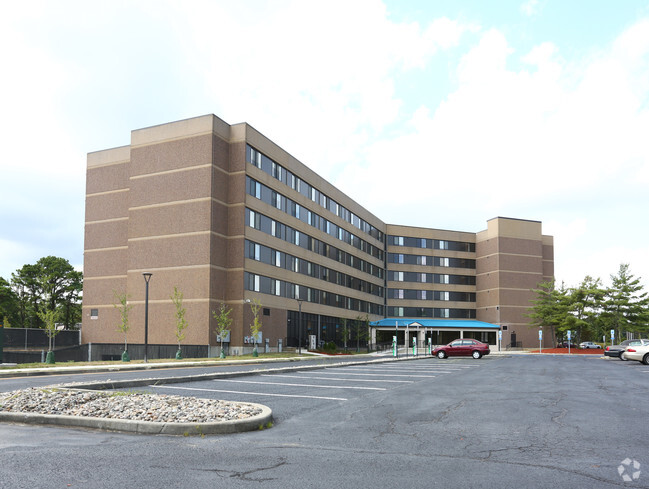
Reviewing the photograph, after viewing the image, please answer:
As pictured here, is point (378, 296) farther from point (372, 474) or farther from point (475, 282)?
point (372, 474)

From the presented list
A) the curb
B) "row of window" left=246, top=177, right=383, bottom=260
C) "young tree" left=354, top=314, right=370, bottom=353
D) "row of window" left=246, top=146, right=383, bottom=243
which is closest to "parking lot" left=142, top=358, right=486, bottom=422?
the curb

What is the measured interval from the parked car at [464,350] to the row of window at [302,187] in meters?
22.5

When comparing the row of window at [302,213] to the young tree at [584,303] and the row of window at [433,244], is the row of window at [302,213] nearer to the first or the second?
the row of window at [433,244]

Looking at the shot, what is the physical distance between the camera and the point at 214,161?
152ft

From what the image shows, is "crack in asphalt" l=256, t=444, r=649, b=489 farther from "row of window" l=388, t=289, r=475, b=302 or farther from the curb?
"row of window" l=388, t=289, r=475, b=302

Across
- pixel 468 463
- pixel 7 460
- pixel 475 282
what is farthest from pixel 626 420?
pixel 475 282

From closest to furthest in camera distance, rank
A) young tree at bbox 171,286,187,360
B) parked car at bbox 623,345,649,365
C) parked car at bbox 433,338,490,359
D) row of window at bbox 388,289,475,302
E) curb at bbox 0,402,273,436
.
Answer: curb at bbox 0,402,273,436 → parked car at bbox 623,345,649,365 → young tree at bbox 171,286,187,360 → parked car at bbox 433,338,490,359 → row of window at bbox 388,289,475,302

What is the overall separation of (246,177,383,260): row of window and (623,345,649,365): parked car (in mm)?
31302

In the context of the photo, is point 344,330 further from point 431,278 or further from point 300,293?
point 431,278

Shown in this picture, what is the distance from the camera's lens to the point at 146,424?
9.15 meters

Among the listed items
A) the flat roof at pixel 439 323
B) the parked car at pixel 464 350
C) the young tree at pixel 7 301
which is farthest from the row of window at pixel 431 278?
the young tree at pixel 7 301

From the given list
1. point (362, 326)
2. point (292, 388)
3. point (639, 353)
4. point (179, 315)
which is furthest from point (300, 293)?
point (292, 388)

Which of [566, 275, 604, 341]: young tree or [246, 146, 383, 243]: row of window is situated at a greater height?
[246, 146, 383, 243]: row of window

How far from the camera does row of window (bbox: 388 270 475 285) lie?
91.6 meters
